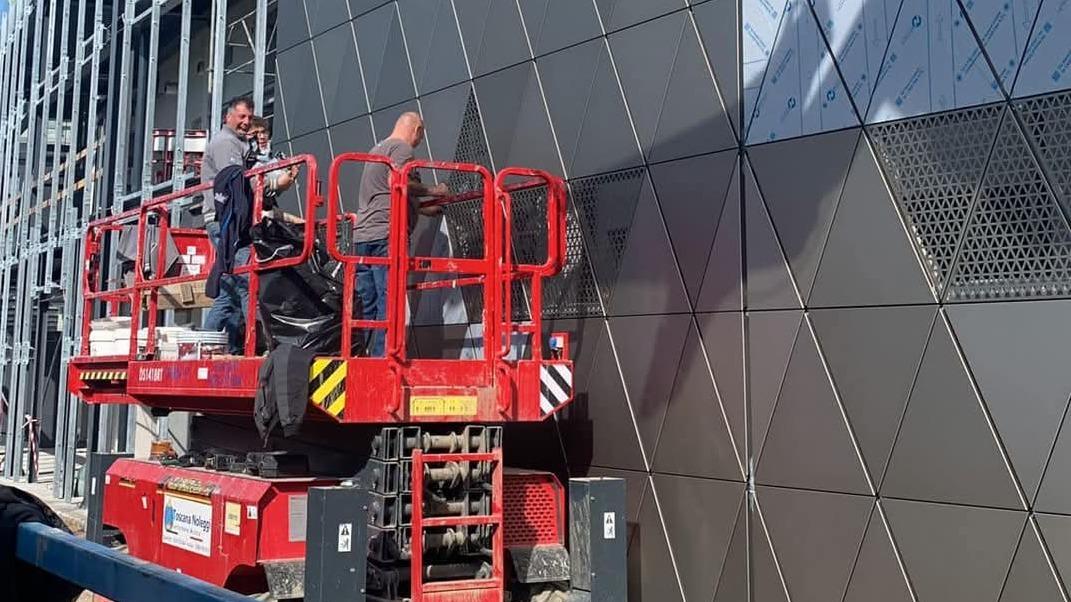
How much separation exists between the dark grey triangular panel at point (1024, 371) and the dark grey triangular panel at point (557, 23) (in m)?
4.13

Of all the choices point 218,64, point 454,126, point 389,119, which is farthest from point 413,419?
point 218,64

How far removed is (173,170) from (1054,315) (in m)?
12.5

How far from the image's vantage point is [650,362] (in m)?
8.27

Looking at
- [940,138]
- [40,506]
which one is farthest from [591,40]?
[40,506]

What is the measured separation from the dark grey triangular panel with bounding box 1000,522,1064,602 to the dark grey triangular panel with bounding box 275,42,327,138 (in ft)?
29.2

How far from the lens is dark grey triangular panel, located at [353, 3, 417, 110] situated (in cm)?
1138

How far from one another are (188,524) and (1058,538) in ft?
18.6

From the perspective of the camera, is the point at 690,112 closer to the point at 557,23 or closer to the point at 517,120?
the point at 557,23

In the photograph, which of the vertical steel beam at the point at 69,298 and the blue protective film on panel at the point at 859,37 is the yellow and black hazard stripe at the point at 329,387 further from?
the vertical steel beam at the point at 69,298

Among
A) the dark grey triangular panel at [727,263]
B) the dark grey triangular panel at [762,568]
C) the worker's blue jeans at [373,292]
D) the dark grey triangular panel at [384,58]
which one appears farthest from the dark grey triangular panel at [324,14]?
the dark grey triangular panel at [762,568]

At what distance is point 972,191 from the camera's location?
20.7 ft

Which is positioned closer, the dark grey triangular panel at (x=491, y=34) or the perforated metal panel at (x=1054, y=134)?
the perforated metal panel at (x=1054, y=134)

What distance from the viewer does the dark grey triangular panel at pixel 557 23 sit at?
358 inches

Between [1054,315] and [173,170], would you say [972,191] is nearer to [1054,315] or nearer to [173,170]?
[1054,315]
